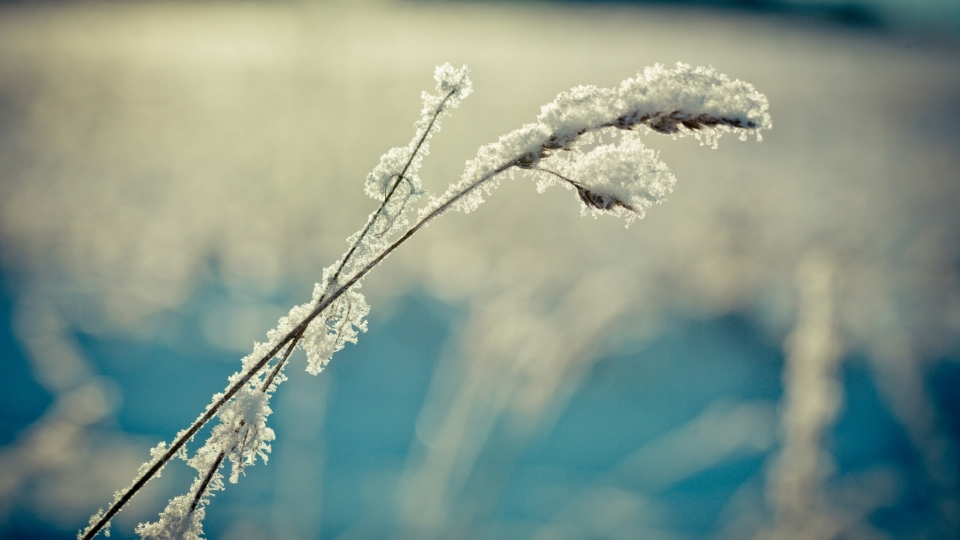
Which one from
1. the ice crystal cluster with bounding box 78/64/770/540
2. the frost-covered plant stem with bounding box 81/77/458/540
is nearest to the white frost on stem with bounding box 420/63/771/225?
the ice crystal cluster with bounding box 78/64/770/540

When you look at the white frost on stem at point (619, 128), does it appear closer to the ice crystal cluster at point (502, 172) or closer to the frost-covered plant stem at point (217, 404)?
the ice crystal cluster at point (502, 172)

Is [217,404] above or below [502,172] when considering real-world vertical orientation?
below

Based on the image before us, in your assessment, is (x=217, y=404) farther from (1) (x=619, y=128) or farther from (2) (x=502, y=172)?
(1) (x=619, y=128)

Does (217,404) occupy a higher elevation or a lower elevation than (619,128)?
lower

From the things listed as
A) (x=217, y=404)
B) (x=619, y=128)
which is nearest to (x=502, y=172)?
(x=619, y=128)

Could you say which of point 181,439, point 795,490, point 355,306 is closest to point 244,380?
point 181,439

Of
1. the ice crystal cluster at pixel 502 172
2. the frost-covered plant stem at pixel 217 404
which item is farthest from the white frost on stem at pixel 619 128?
the frost-covered plant stem at pixel 217 404

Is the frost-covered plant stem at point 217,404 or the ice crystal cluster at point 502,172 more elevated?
the ice crystal cluster at point 502,172

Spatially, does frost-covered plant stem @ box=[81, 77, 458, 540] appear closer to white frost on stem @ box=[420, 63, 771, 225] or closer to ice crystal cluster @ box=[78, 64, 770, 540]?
ice crystal cluster @ box=[78, 64, 770, 540]
